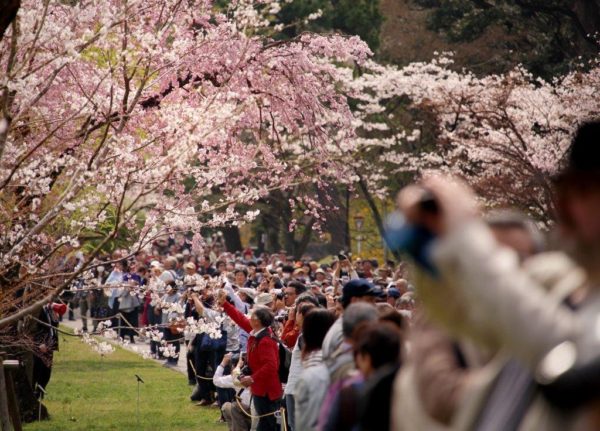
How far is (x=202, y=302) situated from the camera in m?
15.7

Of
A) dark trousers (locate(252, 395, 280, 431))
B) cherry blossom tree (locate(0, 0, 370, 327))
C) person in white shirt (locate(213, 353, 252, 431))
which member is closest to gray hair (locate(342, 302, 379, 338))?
cherry blossom tree (locate(0, 0, 370, 327))

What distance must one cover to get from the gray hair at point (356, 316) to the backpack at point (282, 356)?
560 cm

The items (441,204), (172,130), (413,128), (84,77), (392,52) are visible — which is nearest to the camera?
(441,204)

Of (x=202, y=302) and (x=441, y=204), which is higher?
(x=441, y=204)

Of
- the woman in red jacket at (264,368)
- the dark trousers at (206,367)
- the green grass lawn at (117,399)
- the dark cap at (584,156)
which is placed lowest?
the green grass lawn at (117,399)

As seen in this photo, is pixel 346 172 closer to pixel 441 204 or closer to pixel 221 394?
pixel 221 394

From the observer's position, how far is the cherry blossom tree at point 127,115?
9.52m

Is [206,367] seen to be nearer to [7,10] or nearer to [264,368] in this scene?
[264,368]

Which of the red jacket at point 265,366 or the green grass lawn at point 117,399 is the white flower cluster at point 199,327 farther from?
the green grass lawn at point 117,399

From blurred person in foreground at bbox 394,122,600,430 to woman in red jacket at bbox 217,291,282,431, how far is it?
9.53 meters

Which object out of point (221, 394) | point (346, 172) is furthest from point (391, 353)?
point (346, 172)

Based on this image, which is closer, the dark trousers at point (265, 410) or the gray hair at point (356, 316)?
the gray hair at point (356, 316)

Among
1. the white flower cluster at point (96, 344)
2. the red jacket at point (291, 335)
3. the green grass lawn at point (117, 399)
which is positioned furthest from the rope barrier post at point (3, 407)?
the green grass lawn at point (117, 399)

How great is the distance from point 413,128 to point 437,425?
123 feet
